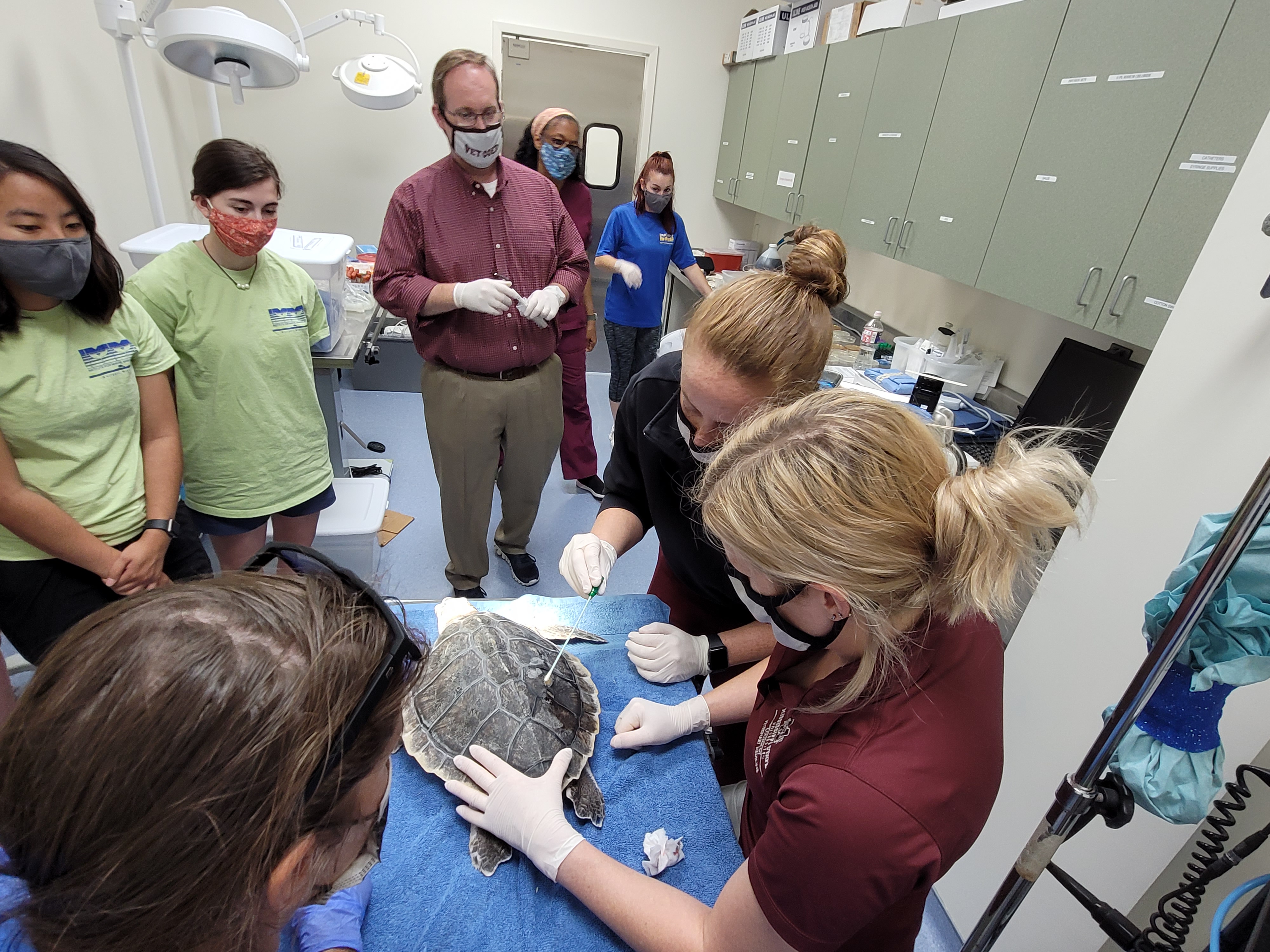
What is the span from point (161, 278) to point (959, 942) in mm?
2663


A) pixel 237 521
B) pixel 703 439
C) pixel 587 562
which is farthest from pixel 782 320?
pixel 237 521

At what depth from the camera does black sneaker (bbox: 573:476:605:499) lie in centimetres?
339

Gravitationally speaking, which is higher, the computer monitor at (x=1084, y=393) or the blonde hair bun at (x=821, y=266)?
the blonde hair bun at (x=821, y=266)

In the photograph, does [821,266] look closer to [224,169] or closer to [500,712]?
[500,712]

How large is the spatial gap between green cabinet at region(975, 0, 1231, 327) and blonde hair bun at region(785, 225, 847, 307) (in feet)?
3.78

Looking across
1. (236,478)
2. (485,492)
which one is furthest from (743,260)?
(236,478)

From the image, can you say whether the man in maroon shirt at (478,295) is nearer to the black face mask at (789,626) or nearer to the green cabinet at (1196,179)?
the black face mask at (789,626)

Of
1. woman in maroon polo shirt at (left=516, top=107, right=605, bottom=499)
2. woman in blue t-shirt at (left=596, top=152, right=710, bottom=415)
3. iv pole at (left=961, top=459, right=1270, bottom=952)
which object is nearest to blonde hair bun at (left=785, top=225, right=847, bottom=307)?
iv pole at (left=961, top=459, right=1270, bottom=952)

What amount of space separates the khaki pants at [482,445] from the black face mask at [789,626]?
5.09ft

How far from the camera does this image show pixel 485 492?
2.40m

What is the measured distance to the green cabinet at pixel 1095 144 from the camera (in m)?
1.59

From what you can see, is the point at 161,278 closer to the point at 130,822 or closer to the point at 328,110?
the point at 130,822

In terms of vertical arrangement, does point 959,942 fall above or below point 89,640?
below

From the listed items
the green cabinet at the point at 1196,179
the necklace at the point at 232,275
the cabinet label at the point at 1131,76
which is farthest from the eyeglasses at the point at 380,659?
the cabinet label at the point at 1131,76
